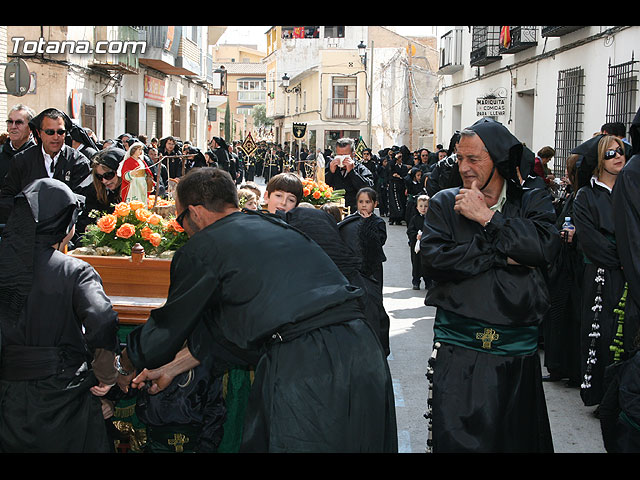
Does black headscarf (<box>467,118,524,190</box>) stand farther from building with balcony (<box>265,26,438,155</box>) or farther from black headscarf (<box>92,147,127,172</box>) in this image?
building with balcony (<box>265,26,438,155</box>)

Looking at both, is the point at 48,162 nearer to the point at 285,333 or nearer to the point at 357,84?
the point at 285,333

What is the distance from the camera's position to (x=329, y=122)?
56.8m

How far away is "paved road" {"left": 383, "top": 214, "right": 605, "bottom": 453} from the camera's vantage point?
5766 millimetres

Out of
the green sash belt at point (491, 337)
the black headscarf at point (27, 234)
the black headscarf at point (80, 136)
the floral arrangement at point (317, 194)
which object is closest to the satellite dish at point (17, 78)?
the black headscarf at point (80, 136)

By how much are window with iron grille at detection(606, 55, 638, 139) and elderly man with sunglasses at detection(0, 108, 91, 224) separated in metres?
8.47

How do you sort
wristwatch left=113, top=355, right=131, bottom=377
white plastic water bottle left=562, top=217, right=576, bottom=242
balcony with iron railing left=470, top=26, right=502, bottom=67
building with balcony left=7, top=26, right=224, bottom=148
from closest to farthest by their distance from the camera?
wristwatch left=113, top=355, right=131, bottom=377
white plastic water bottle left=562, top=217, right=576, bottom=242
building with balcony left=7, top=26, right=224, bottom=148
balcony with iron railing left=470, top=26, right=502, bottom=67

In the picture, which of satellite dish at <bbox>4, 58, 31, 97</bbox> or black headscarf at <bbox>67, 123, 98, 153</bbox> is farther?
satellite dish at <bbox>4, 58, 31, 97</bbox>

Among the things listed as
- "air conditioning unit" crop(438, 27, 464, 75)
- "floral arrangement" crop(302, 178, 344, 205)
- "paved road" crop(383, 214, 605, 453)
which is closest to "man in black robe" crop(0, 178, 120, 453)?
"paved road" crop(383, 214, 605, 453)

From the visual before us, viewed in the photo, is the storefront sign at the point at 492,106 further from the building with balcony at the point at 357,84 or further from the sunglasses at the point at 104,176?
the building with balcony at the point at 357,84

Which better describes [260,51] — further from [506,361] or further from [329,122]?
[506,361]
